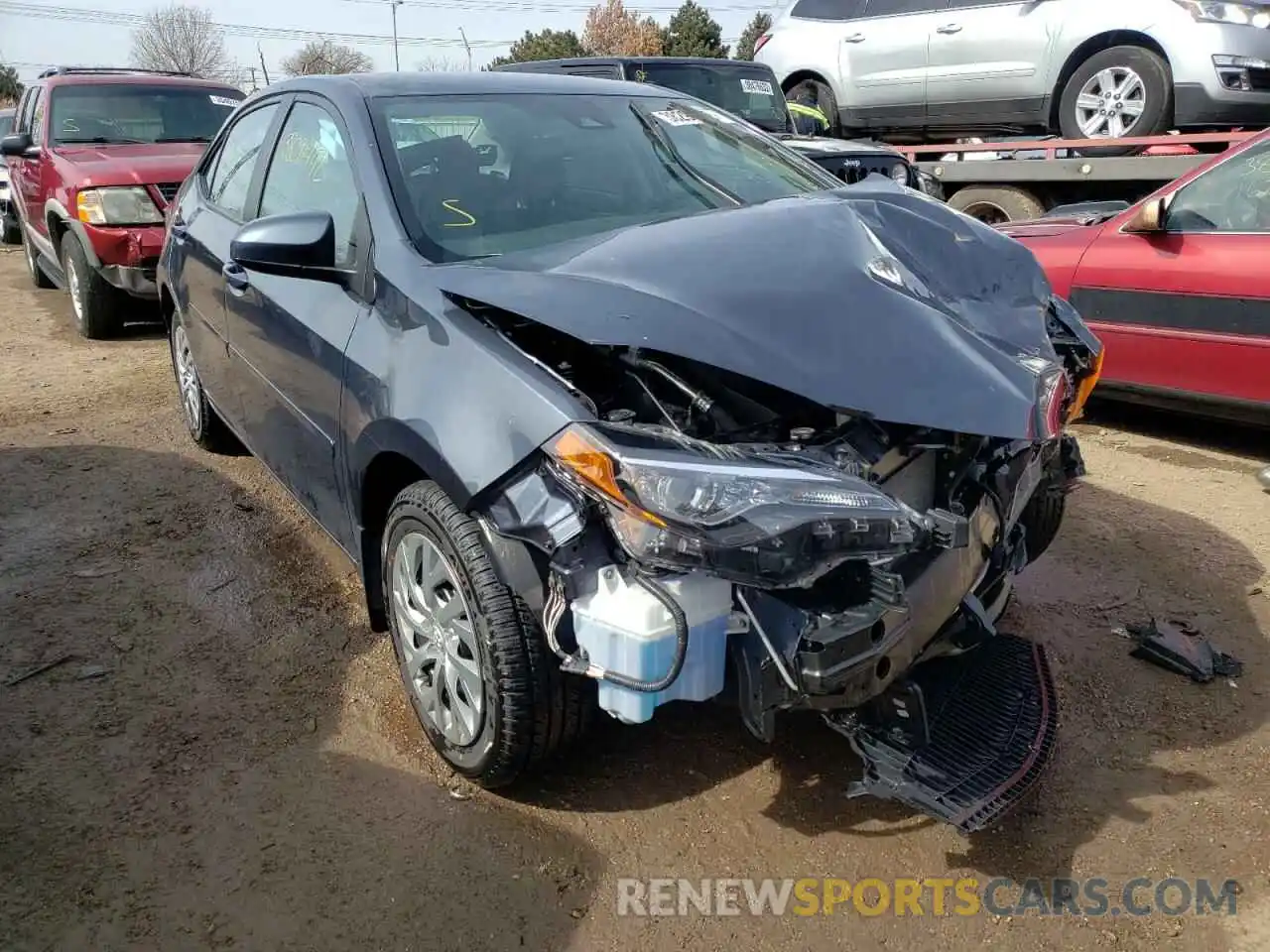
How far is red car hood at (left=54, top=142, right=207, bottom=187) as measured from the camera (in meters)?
7.19

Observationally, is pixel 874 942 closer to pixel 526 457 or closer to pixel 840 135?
pixel 526 457

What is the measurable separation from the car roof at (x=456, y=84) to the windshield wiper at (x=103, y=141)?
5310 millimetres

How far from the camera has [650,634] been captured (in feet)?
6.58

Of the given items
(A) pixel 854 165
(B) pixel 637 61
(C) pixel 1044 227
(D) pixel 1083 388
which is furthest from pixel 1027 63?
(D) pixel 1083 388

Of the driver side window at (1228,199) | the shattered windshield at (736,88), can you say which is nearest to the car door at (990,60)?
the shattered windshield at (736,88)

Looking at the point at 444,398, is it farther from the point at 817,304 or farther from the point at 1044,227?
the point at 1044,227

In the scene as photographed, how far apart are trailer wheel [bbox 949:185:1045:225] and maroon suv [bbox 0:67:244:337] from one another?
6.13 meters

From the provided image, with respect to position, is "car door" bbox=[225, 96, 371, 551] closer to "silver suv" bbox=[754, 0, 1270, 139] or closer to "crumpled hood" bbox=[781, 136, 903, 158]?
"crumpled hood" bbox=[781, 136, 903, 158]

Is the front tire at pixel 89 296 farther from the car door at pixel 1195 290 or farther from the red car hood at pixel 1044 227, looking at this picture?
the car door at pixel 1195 290

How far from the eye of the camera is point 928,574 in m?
2.24

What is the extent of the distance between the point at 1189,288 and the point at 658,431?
3.77 m

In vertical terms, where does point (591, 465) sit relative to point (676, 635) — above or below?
above

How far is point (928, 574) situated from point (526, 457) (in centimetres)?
92

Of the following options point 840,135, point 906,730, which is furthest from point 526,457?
point 840,135
